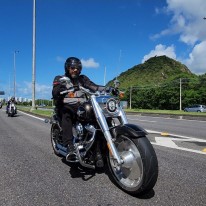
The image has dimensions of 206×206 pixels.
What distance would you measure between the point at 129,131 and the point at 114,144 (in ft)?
1.10

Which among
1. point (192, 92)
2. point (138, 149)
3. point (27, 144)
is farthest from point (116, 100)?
point (192, 92)

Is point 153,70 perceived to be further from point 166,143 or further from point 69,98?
point 69,98

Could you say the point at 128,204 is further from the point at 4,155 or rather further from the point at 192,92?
the point at 192,92

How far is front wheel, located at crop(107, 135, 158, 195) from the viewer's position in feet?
12.6

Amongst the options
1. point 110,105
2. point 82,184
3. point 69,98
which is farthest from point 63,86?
point 82,184

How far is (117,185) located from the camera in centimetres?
446

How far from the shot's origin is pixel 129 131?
409cm

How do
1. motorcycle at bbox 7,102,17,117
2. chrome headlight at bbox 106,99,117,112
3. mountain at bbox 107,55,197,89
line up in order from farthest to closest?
mountain at bbox 107,55,197,89
motorcycle at bbox 7,102,17,117
chrome headlight at bbox 106,99,117,112

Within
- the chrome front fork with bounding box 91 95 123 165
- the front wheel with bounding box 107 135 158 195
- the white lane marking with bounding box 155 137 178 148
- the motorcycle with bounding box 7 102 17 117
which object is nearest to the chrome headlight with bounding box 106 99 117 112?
the chrome front fork with bounding box 91 95 123 165

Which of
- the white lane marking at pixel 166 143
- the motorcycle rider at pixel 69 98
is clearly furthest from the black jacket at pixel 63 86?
the white lane marking at pixel 166 143

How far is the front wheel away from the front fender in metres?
0.06

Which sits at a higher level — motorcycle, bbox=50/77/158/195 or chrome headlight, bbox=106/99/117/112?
chrome headlight, bbox=106/99/117/112

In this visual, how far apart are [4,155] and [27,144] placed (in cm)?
151

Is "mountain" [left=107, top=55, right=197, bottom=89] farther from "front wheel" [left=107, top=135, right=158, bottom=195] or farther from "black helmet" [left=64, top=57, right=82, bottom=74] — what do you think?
"front wheel" [left=107, top=135, right=158, bottom=195]
